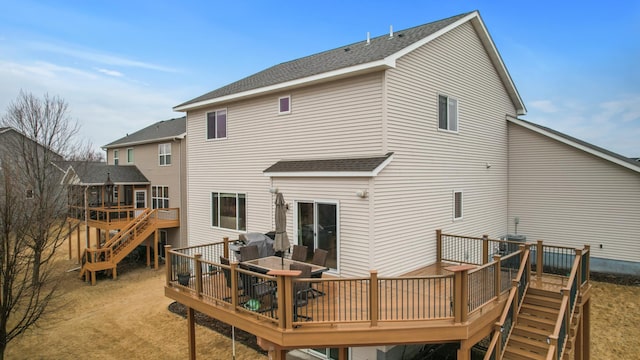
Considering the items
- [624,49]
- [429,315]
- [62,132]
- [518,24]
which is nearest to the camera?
[429,315]

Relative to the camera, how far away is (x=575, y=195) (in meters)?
13.1

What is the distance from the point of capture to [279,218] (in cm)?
832

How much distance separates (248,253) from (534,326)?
702 centimetres

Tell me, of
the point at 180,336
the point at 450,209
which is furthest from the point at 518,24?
the point at 180,336

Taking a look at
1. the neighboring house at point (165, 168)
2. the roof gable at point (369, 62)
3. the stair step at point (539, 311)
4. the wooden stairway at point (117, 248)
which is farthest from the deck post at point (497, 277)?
the wooden stairway at point (117, 248)

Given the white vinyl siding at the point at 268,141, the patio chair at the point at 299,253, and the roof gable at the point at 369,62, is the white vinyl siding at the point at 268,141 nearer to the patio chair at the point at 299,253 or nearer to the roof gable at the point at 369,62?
the roof gable at the point at 369,62

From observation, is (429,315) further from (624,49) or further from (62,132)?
(624,49)

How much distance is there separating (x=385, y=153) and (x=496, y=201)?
7899 mm

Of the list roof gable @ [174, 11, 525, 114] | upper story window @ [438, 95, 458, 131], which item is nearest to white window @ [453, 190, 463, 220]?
upper story window @ [438, 95, 458, 131]

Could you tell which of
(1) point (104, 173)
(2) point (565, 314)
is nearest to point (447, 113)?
(2) point (565, 314)

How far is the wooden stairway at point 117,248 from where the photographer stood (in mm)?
17234

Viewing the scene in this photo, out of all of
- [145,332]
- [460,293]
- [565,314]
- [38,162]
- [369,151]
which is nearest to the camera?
[460,293]

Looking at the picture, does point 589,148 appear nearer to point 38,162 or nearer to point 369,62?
point 369,62

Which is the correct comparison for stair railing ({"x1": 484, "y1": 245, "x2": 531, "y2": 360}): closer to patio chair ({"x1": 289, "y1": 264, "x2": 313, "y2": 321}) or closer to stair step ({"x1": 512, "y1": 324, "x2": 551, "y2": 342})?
stair step ({"x1": 512, "y1": 324, "x2": 551, "y2": 342})
